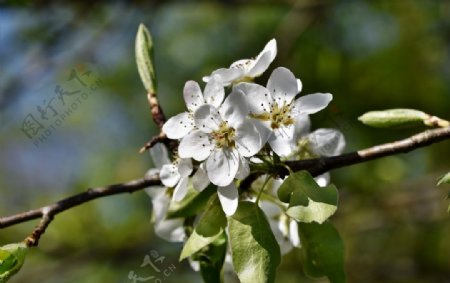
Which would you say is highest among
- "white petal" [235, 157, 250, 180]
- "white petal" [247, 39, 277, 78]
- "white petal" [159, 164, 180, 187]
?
"white petal" [247, 39, 277, 78]

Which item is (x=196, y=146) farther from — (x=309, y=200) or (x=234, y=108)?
(x=309, y=200)

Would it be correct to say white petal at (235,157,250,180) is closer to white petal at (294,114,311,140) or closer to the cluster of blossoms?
the cluster of blossoms

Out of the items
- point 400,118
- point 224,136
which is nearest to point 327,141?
point 400,118

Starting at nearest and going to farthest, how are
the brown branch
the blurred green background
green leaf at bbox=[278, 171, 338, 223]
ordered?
green leaf at bbox=[278, 171, 338, 223]
the brown branch
the blurred green background

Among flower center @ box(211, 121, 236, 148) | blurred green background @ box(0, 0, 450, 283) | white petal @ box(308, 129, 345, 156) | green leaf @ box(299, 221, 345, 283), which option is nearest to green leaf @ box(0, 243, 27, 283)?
flower center @ box(211, 121, 236, 148)

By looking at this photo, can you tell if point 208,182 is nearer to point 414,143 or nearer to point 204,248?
point 204,248

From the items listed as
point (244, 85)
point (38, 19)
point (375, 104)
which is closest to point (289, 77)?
point (244, 85)
